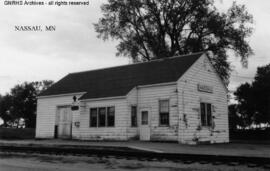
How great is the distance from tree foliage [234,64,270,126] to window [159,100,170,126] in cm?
3115

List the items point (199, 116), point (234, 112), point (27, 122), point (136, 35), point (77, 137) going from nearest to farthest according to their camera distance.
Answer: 1. point (199, 116)
2. point (77, 137)
3. point (136, 35)
4. point (234, 112)
5. point (27, 122)

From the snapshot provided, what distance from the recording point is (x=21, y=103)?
7269cm

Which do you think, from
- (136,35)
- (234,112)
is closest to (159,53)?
(136,35)

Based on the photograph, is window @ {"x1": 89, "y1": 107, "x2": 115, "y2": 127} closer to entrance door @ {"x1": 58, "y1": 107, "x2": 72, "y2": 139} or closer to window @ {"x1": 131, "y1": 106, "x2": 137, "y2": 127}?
window @ {"x1": 131, "y1": 106, "x2": 137, "y2": 127}

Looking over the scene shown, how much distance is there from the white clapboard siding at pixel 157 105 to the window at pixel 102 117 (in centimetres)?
183

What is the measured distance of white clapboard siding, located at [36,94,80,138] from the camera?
85.2 feet

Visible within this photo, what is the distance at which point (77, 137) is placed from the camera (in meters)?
24.2

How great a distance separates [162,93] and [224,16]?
1929 cm

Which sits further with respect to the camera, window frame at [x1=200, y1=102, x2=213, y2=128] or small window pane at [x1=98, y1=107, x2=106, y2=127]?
small window pane at [x1=98, y1=107, x2=106, y2=127]

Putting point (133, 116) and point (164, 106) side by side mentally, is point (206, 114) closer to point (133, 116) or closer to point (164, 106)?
point (164, 106)

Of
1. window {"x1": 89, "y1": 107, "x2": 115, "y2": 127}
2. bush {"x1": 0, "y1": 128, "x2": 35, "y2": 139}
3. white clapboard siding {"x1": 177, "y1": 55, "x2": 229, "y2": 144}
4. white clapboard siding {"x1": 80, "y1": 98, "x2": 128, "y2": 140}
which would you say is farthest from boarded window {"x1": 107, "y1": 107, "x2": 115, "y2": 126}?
bush {"x1": 0, "y1": 128, "x2": 35, "y2": 139}

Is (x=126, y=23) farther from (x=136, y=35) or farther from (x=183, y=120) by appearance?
(x=183, y=120)

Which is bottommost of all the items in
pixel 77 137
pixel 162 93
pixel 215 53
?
pixel 77 137

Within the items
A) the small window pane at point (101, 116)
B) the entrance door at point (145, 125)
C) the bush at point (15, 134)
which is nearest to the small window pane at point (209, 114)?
the entrance door at point (145, 125)
